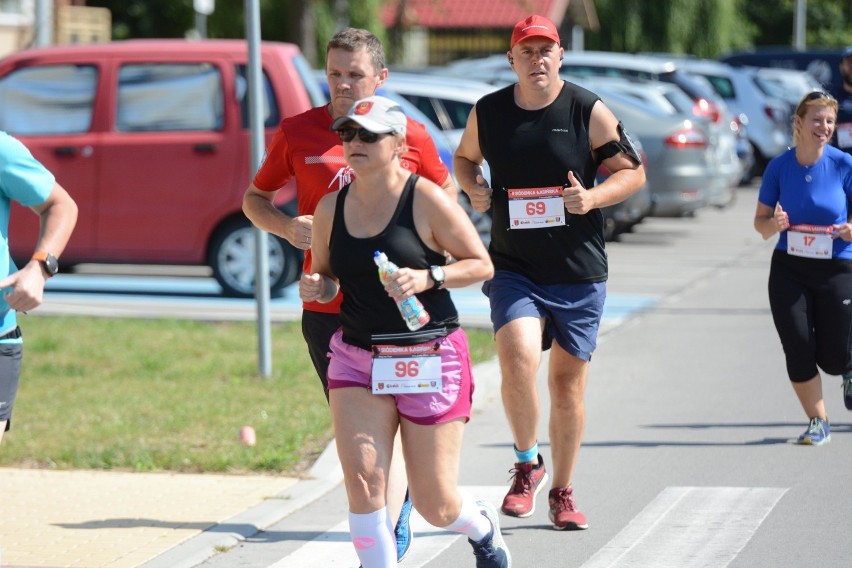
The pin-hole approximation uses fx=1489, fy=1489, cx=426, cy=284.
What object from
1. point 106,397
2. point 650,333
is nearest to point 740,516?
point 106,397

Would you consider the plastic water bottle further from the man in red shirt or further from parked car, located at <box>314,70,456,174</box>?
parked car, located at <box>314,70,456,174</box>

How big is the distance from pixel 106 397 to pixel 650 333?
4.89 metres

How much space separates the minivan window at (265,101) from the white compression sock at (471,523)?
8196 millimetres

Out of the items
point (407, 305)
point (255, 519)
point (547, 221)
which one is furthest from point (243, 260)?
point (407, 305)

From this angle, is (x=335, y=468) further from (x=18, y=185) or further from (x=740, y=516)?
(x=18, y=185)

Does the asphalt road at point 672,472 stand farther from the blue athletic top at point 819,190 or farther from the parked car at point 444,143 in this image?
the parked car at point 444,143

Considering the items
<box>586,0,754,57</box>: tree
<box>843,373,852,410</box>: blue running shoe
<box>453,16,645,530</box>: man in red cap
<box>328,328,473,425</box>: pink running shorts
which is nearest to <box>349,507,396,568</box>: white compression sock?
<box>328,328,473,425</box>: pink running shorts

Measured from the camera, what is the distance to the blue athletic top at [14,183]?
490 centimetres

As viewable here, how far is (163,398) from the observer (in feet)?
30.8

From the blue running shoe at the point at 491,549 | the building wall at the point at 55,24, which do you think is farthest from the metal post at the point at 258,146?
the building wall at the point at 55,24

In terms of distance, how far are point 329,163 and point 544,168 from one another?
96 centimetres

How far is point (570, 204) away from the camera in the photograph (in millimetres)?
6074

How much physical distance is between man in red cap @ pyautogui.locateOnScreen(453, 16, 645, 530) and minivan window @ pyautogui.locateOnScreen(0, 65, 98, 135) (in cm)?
819

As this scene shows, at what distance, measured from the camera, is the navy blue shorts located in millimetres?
6316
